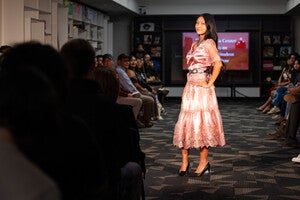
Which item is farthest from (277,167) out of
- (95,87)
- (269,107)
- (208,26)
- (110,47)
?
(110,47)

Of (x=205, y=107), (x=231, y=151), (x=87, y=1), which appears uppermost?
(x=87, y=1)

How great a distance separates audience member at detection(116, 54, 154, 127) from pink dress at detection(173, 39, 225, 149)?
12.3ft

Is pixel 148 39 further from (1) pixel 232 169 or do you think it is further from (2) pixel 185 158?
(2) pixel 185 158

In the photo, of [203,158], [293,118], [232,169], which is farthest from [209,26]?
[293,118]

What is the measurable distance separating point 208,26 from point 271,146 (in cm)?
284

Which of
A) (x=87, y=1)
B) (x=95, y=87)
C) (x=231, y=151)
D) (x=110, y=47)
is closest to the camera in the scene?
(x=95, y=87)

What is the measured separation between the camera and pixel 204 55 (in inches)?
202

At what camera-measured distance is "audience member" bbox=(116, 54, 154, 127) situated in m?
9.03

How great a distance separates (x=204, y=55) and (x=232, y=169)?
1341mm

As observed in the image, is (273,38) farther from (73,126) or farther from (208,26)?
(73,126)

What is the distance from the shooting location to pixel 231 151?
7.04 metres

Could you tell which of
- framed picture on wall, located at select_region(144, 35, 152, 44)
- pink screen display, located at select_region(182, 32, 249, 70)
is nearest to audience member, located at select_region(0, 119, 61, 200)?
pink screen display, located at select_region(182, 32, 249, 70)

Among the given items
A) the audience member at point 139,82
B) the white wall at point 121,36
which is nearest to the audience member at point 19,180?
the audience member at point 139,82

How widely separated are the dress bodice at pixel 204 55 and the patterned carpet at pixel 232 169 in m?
1.07
